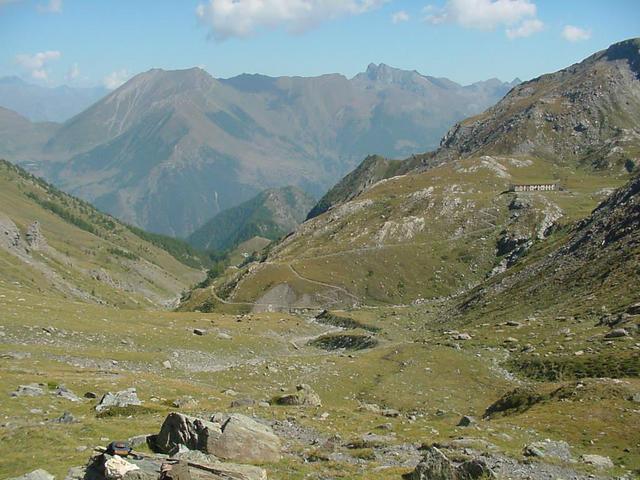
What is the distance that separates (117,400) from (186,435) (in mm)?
14526

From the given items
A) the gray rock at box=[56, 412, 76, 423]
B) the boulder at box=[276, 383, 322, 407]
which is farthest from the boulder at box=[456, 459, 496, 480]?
the boulder at box=[276, 383, 322, 407]

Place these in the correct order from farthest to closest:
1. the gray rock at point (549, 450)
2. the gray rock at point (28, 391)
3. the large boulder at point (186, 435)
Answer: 1. the gray rock at point (28, 391)
2. the gray rock at point (549, 450)
3. the large boulder at point (186, 435)

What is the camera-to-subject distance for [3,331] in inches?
2434

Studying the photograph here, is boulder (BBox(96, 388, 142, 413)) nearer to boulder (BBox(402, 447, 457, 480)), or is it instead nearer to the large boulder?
the large boulder

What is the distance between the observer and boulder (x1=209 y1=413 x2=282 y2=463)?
28328 mm

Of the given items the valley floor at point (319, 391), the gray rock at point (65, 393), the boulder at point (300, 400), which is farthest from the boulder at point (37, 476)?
the boulder at point (300, 400)

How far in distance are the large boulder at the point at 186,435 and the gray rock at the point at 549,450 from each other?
17.4m

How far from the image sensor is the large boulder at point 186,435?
2800cm

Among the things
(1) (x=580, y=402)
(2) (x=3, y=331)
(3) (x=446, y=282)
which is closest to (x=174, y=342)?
(2) (x=3, y=331)

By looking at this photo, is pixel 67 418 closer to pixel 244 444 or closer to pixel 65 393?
pixel 65 393

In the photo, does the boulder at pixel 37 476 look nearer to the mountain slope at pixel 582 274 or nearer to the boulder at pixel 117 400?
the boulder at pixel 117 400

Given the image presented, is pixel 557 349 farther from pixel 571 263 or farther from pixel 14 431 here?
pixel 14 431

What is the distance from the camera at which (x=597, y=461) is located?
31703 mm

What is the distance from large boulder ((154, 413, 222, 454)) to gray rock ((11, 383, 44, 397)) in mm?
16646
